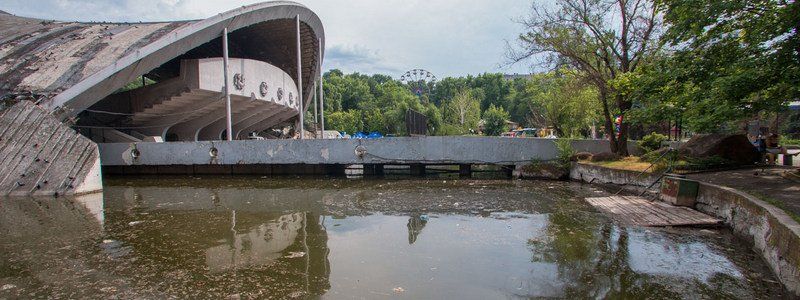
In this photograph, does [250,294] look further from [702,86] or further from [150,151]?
[150,151]

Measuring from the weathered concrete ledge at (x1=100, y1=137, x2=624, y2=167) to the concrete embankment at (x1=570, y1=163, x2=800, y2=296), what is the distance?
7.32m

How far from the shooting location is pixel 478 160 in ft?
50.8

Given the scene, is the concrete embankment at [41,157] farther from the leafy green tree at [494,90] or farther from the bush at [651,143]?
the leafy green tree at [494,90]

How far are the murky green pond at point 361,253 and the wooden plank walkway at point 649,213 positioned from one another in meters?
0.26

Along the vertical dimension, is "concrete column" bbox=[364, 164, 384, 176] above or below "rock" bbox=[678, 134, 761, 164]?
below

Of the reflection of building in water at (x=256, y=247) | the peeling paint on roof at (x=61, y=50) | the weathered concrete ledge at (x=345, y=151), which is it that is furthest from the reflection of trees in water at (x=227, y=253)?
the peeling paint on roof at (x=61, y=50)

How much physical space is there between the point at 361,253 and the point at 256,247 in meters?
1.49

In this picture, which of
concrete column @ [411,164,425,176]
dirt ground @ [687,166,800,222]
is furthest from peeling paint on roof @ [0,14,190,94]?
dirt ground @ [687,166,800,222]

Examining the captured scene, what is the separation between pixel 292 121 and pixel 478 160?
34.8 meters

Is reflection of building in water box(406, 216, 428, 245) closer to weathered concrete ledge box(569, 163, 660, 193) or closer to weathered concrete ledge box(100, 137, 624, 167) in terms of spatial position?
weathered concrete ledge box(569, 163, 660, 193)

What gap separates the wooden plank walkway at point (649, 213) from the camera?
7133 mm

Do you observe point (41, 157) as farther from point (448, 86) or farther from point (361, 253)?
point (448, 86)

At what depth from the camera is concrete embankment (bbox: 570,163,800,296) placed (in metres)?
4.39

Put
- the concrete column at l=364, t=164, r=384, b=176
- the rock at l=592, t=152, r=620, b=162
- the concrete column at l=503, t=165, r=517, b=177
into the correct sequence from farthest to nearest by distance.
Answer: the concrete column at l=364, t=164, r=384, b=176 → the concrete column at l=503, t=165, r=517, b=177 → the rock at l=592, t=152, r=620, b=162
